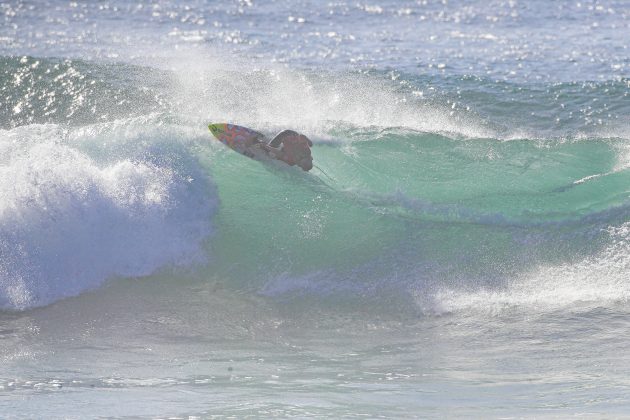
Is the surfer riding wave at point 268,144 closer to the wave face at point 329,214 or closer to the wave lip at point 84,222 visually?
the wave face at point 329,214

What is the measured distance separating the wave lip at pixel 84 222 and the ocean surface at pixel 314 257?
24 millimetres

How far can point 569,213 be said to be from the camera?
37.7ft

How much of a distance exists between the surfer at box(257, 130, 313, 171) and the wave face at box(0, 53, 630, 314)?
14cm

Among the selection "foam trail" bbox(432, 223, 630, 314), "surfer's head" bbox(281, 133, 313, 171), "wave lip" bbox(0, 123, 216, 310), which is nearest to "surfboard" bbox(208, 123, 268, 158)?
"surfer's head" bbox(281, 133, 313, 171)

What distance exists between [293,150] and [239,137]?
2.46 ft

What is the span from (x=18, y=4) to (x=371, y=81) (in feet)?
37.4

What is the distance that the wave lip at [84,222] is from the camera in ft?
33.2

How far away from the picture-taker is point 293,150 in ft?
37.6

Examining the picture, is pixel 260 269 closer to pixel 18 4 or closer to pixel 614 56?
pixel 614 56

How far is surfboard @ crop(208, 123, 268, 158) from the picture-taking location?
Result: 38.3 feet

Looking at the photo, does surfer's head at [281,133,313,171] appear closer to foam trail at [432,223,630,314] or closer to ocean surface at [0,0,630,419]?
ocean surface at [0,0,630,419]

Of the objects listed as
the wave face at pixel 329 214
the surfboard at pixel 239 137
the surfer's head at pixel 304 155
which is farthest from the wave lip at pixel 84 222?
the surfer's head at pixel 304 155

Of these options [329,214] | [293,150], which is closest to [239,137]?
[293,150]

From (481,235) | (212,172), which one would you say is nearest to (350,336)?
(481,235)
